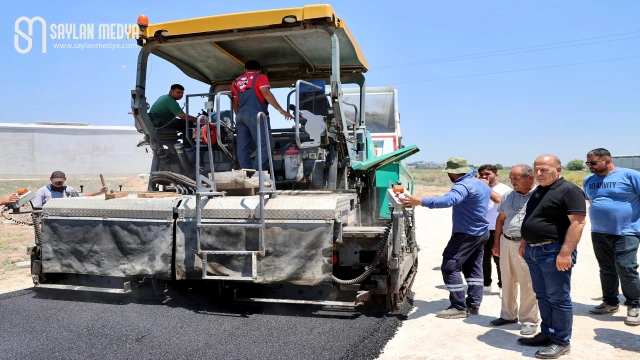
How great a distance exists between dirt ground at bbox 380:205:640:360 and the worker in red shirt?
2.22 meters

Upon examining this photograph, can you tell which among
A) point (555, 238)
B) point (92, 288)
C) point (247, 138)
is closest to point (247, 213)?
point (247, 138)

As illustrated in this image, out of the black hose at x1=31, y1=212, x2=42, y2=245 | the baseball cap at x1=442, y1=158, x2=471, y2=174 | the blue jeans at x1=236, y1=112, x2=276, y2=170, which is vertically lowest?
the black hose at x1=31, y1=212, x2=42, y2=245

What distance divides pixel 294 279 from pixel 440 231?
779 cm

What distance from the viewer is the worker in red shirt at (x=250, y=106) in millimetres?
5199

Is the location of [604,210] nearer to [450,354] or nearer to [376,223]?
[450,354]

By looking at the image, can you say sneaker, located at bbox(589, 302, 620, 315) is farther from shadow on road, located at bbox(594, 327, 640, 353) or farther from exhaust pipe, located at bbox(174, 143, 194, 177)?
exhaust pipe, located at bbox(174, 143, 194, 177)

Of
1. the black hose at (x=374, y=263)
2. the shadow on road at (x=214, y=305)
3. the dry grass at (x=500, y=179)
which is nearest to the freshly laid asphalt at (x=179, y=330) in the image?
the shadow on road at (x=214, y=305)

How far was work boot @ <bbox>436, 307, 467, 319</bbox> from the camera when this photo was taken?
4.61m

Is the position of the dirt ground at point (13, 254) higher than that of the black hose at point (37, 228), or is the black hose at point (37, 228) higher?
the black hose at point (37, 228)

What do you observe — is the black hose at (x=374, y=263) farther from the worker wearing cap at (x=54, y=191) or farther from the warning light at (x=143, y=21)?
the worker wearing cap at (x=54, y=191)

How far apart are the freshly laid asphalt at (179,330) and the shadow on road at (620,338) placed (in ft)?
5.15

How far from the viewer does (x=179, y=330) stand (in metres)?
4.00

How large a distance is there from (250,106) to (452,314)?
2.78 meters

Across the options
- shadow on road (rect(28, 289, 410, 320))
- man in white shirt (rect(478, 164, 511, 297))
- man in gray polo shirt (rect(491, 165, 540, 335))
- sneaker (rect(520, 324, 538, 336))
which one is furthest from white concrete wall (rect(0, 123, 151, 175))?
sneaker (rect(520, 324, 538, 336))
